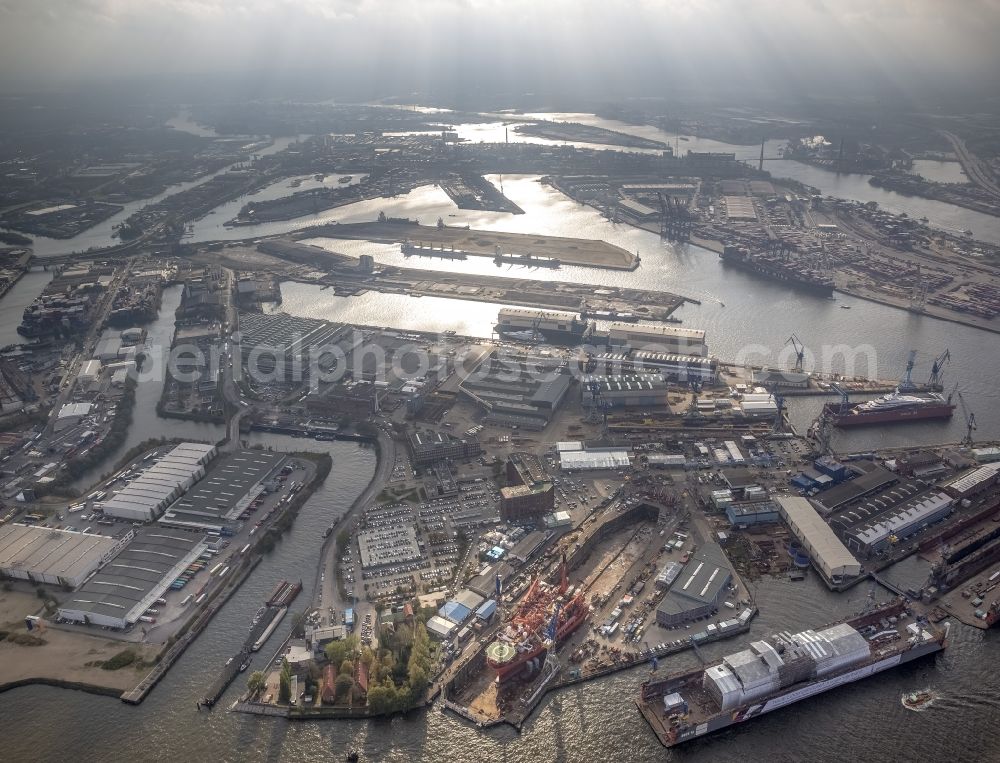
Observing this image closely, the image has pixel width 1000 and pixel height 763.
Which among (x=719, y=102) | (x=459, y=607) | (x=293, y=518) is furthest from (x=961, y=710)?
(x=719, y=102)

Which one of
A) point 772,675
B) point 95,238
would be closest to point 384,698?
point 772,675

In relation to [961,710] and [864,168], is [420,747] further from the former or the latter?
[864,168]

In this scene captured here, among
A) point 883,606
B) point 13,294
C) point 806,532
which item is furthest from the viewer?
point 13,294

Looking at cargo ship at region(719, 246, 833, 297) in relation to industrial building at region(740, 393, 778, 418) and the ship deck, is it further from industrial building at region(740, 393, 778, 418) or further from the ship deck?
the ship deck

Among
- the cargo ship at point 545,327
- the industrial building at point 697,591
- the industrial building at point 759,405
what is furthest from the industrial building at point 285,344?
the industrial building at point 697,591

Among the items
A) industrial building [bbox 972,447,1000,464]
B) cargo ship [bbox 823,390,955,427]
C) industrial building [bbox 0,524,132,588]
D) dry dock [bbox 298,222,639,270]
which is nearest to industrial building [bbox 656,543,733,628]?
cargo ship [bbox 823,390,955,427]

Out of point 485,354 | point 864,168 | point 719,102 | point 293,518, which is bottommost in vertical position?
point 293,518

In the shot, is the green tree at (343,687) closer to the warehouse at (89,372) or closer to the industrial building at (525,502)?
the industrial building at (525,502)
